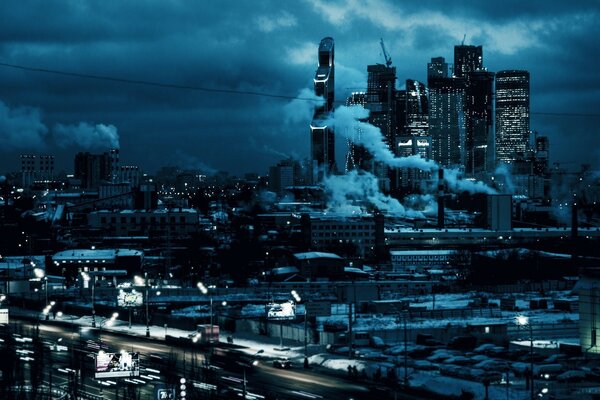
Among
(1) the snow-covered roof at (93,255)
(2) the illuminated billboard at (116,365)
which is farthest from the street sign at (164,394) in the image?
(1) the snow-covered roof at (93,255)

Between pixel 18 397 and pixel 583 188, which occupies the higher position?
pixel 583 188

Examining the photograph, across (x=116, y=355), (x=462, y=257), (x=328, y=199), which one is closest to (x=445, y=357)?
(x=116, y=355)

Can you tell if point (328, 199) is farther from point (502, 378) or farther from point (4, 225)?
point (502, 378)

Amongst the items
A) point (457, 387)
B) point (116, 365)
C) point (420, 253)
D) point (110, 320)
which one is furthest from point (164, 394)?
point (420, 253)

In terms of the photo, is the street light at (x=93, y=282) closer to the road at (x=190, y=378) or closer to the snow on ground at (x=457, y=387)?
the road at (x=190, y=378)

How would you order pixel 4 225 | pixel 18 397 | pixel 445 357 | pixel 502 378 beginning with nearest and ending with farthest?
pixel 18 397 → pixel 502 378 → pixel 445 357 → pixel 4 225

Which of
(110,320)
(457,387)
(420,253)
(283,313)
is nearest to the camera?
(457,387)

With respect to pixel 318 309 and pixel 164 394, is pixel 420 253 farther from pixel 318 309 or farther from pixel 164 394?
pixel 164 394
